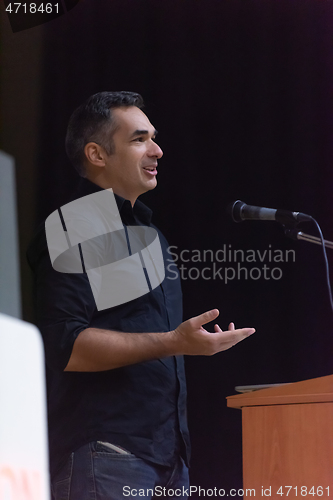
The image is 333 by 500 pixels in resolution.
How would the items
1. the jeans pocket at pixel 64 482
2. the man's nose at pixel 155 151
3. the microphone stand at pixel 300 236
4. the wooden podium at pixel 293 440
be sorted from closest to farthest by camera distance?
the wooden podium at pixel 293 440 < the jeans pocket at pixel 64 482 < the microphone stand at pixel 300 236 < the man's nose at pixel 155 151

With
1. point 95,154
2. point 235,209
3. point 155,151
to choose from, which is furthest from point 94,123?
point 235,209

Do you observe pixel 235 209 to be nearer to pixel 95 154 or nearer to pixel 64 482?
pixel 95 154

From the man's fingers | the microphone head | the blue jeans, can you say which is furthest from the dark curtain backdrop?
the man's fingers

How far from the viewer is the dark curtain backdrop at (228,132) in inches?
69.7

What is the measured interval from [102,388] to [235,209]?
0.82 metres

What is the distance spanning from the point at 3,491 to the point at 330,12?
212 centimetres

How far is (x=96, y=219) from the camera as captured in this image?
1653 mm

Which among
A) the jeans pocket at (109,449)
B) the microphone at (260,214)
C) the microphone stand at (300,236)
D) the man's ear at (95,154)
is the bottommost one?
the jeans pocket at (109,449)

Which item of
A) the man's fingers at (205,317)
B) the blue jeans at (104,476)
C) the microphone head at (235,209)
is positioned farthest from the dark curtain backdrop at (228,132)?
the man's fingers at (205,317)

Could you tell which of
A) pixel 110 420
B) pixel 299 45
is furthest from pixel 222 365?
pixel 299 45

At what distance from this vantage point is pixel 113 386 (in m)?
1.49

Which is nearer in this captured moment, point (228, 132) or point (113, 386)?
point (113, 386)

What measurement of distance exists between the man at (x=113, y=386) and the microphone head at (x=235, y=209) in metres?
0.44

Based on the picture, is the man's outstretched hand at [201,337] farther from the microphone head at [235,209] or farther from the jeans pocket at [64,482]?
the microphone head at [235,209]
